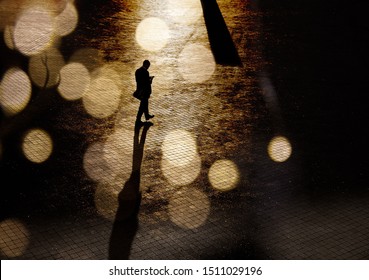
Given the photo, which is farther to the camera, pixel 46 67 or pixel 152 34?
pixel 152 34

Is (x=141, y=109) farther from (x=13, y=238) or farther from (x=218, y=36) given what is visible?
(x=218, y=36)

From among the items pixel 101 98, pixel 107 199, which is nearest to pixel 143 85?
pixel 101 98

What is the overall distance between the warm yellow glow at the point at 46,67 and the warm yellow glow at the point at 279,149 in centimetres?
608

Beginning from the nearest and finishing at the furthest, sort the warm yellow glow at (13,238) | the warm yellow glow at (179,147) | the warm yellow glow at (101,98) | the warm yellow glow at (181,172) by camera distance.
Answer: the warm yellow glow at (13,238)
the warm yellow glow at (181,172)
the warm yellow glow at (179,147)
the warm yellow glow at (101,98)

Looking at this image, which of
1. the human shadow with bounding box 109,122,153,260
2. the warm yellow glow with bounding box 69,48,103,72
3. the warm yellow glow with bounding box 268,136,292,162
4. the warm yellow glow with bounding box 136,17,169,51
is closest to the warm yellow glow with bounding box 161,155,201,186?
the human shadow with bounding box 109,122,153,260

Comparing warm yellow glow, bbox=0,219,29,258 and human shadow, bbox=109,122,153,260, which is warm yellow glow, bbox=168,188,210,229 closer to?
human shadow, bbox=109,122,153,260

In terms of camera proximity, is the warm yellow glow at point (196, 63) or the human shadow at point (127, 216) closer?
A: the human shadow at point (127, 216)

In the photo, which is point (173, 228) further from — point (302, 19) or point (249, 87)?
point (302, 19)

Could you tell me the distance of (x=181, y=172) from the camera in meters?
10.2

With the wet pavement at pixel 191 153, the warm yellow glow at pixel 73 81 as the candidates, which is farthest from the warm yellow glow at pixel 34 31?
the warm yellow glow at pixel 73 81

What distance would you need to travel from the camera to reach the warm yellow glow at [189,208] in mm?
8609

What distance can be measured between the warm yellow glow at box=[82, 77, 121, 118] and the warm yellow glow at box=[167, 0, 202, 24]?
7867 millimetres

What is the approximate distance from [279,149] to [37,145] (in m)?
4.97

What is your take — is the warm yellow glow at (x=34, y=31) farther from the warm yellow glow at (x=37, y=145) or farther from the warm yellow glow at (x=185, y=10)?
the warm yellow glow at (x=37, y=145)
